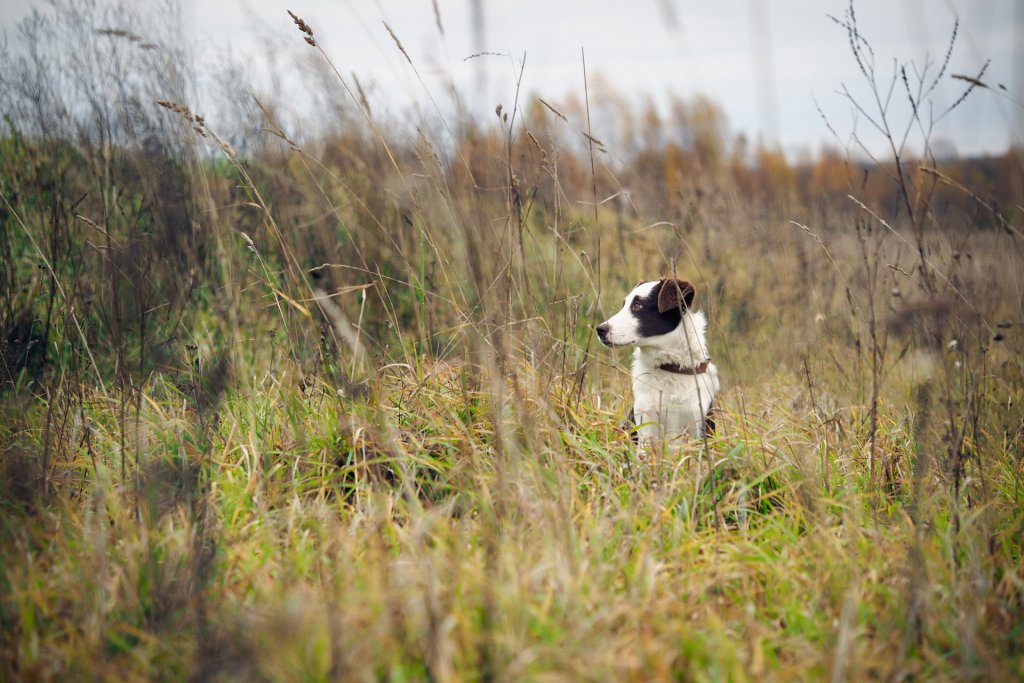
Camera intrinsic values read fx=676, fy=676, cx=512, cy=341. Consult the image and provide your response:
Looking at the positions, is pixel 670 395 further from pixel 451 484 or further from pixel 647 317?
pixel 451 484

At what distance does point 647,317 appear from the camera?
136 inches

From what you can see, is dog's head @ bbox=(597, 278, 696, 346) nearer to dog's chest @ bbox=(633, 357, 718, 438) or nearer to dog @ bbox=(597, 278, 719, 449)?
dog @ bbox=(597, 278, 719, 449)

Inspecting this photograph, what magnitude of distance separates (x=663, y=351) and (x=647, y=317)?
229mm

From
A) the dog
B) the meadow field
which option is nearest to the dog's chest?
the dog

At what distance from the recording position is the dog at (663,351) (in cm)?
334

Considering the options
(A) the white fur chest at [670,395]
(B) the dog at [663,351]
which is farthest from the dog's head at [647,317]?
(A) the white fur chest at [670,395]

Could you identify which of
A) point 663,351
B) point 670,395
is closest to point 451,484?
point 670,395

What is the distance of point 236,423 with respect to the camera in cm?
272

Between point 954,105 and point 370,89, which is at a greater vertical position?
point 370,89

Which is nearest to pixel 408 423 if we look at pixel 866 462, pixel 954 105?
pixel 866 462

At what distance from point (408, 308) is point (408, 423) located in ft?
7.71

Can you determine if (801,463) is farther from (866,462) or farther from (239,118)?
(239,118)

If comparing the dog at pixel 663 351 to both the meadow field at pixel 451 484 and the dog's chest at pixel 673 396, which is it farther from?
the meadow field at pixel 451 484

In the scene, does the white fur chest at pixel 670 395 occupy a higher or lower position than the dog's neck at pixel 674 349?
lower
